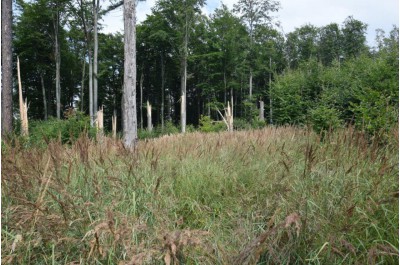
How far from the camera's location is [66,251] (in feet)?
6.10

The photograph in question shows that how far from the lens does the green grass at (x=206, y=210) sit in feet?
5.50

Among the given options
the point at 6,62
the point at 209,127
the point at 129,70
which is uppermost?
the point at 6,62

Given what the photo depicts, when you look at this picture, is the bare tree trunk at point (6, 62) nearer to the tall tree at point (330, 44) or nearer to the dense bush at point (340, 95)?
the dense bush at point (340, 95)

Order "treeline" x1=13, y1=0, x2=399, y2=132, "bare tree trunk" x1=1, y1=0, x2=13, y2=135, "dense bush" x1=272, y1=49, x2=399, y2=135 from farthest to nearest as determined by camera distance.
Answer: "treeline" x1=13, y1=0, x2=399, y2=132 → "bare tree trunk" x1=1, y1=0, x2=13, y2=135 → "dense bush" x1=272, y1=49, x2=399, y2=135

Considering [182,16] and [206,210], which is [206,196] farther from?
[182,16]

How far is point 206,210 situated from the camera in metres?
2.74

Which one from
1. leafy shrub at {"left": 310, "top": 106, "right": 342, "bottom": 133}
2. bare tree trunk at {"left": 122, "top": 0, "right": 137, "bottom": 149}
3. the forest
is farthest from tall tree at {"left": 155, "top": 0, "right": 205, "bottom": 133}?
bare tree trunk at {"left": 122, "top": 0, "right": 137, "bottom": 149}

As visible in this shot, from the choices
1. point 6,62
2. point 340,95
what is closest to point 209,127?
point 340,95

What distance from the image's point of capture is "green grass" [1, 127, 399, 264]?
1.68 meters

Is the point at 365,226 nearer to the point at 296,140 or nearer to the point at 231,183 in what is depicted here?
the point at 231,183

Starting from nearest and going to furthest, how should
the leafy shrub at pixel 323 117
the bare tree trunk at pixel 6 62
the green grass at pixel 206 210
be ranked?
the green grass at pixel 206 210
the leafy shrub at pixel 323 117
the bare tree trunk at pixel 6 62

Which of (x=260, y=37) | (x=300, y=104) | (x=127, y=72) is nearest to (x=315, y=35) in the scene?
(x=260, y=37)

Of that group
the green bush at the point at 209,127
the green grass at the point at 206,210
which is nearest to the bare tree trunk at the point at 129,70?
the green grass at the point at 206,210

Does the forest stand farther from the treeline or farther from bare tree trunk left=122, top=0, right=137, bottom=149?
the treeline
